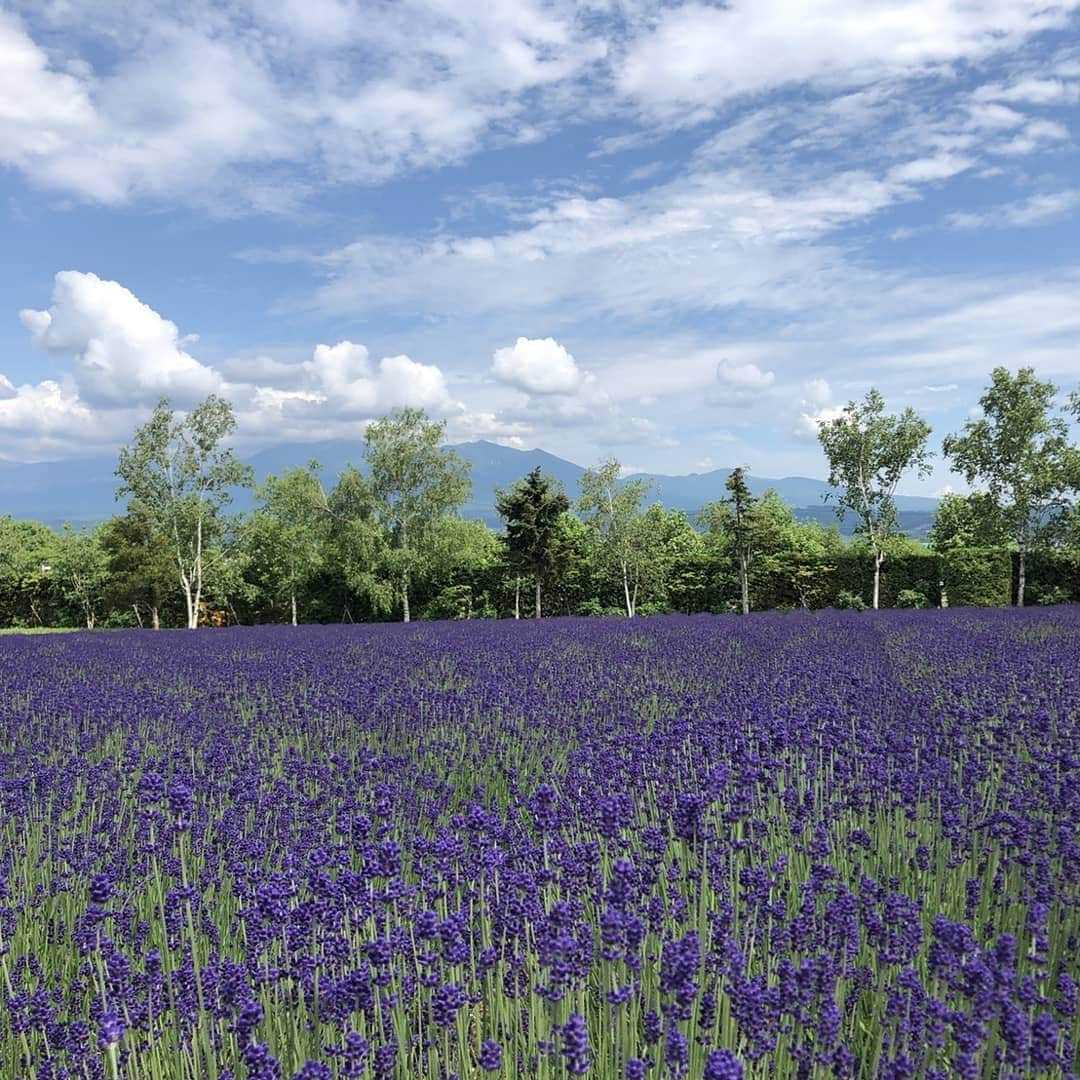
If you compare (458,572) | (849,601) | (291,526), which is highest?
(291,526)

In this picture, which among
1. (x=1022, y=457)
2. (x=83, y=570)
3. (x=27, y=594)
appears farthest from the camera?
(x=27, y=594)

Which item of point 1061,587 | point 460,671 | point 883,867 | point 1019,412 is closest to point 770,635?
point 460,671

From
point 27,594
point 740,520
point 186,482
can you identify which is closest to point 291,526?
point 186,482

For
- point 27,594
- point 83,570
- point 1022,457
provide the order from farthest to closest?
point 27,594 < point 83,570 < point 1022,457

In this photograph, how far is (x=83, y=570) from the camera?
36.8 meters

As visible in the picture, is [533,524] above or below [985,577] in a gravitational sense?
above

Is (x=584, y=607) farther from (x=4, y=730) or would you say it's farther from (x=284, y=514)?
(x=4, y=730)

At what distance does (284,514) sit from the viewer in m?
33.5

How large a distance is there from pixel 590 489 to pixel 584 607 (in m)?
4.43

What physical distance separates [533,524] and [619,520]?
290 centimetres

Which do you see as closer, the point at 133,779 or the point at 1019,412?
the point at 133,779

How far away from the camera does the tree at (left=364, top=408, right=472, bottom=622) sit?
29.8 metres

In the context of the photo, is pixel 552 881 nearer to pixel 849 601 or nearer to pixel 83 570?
pixel 849 601

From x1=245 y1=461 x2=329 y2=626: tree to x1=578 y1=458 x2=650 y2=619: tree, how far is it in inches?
405
